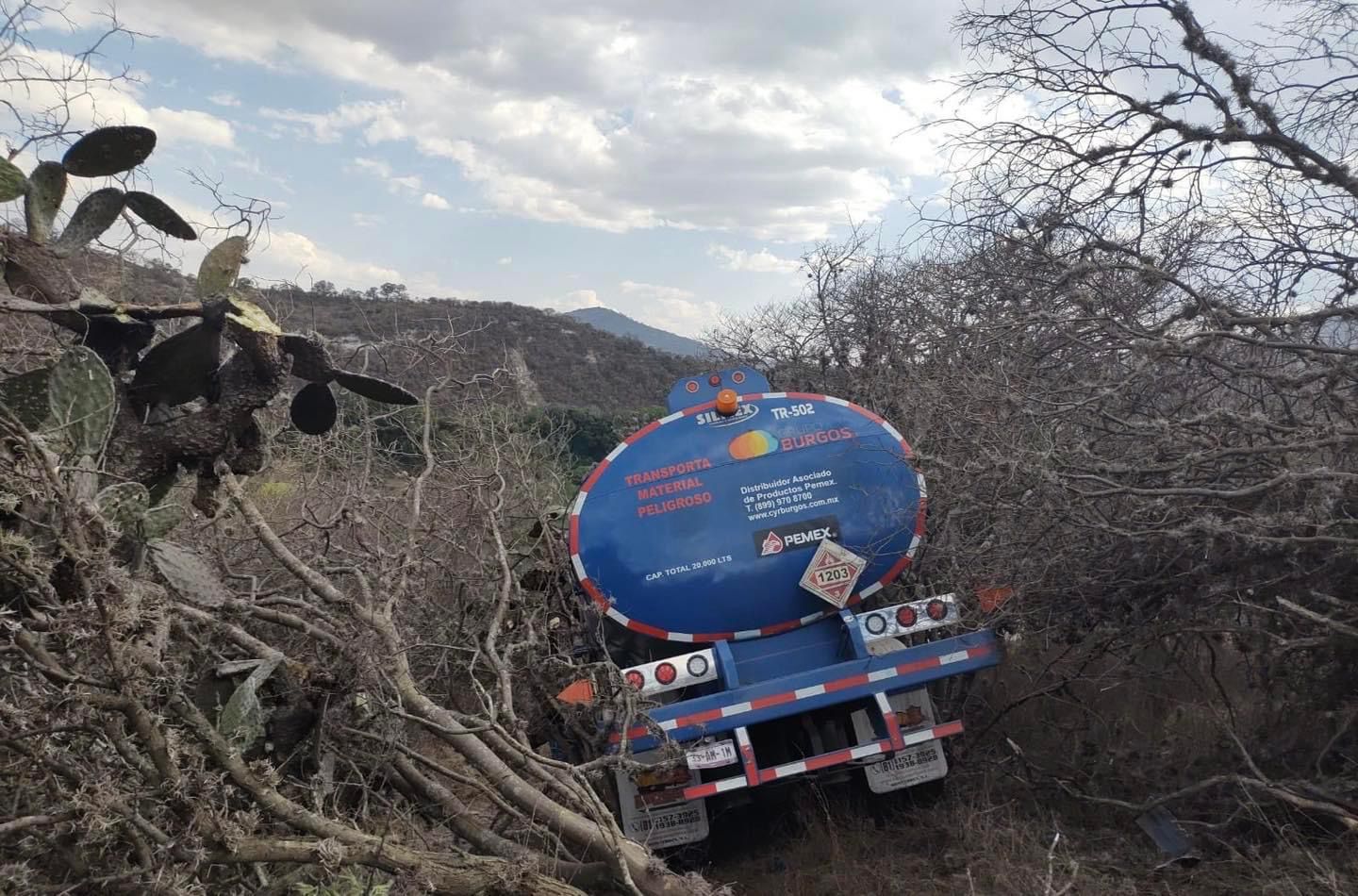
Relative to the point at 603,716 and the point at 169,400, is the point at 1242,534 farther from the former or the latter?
the point at 169,400

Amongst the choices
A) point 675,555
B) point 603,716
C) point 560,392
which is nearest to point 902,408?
point 675,555

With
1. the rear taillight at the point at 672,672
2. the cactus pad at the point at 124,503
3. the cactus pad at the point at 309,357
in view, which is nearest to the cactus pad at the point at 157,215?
the cactus pad at the point at 309,357

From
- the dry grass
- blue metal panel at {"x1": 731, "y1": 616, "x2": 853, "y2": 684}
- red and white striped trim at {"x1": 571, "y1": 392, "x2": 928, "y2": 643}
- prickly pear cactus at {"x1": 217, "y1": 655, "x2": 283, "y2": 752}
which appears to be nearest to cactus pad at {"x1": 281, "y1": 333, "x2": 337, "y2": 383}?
prickly pear cactus at {"x1": 217, "y1": 655, "x2": 283, "y2": 752}

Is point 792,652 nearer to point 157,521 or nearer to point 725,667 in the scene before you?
point 725,667

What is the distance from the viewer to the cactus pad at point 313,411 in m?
4.00

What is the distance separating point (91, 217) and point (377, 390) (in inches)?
45.3

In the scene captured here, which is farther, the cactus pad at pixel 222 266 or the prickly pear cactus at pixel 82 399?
the cactus pad at pixel 222 266

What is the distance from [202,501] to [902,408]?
12.0ft

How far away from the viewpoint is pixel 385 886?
2.86 m

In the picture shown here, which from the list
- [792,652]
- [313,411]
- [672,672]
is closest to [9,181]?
[313,411]

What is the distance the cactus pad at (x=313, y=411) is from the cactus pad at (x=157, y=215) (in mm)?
736

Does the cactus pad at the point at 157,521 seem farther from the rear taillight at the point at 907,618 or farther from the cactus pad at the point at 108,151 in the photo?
the rear taillight at the point at 907,618

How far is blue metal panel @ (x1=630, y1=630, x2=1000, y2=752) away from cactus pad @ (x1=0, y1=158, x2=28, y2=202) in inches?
119

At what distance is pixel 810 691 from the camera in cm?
436
